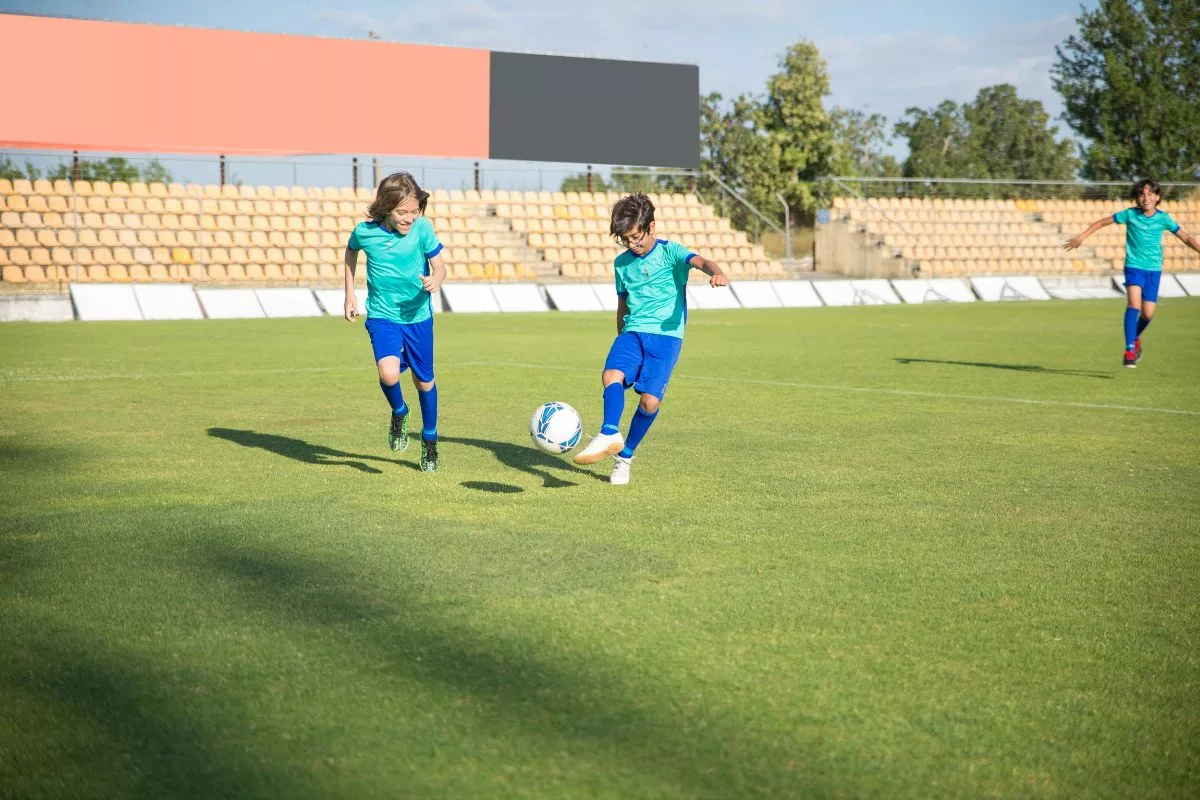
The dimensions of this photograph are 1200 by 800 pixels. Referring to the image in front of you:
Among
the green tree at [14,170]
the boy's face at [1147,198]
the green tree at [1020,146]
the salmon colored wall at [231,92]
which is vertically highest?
the green tree at [1020,146]

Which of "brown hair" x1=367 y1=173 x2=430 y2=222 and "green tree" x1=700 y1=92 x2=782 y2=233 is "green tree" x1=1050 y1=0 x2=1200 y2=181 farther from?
"brown hair" x1=367 y1=173 x2=430 y2=222

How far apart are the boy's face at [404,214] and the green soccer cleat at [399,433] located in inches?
47.1

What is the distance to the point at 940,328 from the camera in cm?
2256

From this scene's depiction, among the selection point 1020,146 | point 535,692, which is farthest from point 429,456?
point 1020,146

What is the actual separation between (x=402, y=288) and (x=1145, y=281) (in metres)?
9.76

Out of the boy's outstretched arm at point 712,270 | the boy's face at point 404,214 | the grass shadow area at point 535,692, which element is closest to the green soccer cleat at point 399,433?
the boy's face at point 404,214

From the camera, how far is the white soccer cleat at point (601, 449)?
7.01 meters

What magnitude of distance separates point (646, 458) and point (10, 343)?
13.3m

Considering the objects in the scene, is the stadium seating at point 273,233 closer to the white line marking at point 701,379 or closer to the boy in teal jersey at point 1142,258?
the white line marking at point 701,379

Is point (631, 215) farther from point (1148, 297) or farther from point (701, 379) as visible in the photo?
point (1148, 297)

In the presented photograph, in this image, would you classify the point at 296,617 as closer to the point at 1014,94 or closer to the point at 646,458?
the point at 646,458

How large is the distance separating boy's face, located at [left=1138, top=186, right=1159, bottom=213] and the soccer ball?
29.5 feet

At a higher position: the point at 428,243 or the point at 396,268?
the point at 428,243

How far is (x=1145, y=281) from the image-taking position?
46.8 feet
